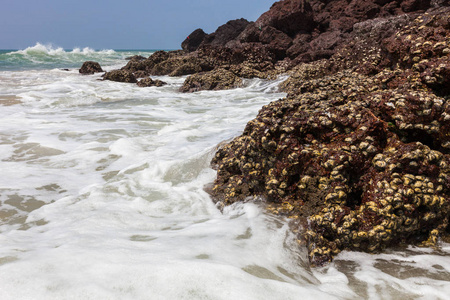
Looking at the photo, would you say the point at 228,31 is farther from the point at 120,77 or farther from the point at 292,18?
the point at 120,77

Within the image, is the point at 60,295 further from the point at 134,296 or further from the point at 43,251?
the point at 43,251

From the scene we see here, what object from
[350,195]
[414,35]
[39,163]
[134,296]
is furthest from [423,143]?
[39,163]

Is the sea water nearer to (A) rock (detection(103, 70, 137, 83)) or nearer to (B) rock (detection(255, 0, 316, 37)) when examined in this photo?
(A) rock (detection(103, 70, 137, 83))

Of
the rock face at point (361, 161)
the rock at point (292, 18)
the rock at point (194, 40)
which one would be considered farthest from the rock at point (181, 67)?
the rock face at point (361, 161)

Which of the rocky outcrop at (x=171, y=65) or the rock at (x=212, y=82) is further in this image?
the rocky outcrop at (x=171, y=65)

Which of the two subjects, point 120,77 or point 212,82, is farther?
point 120,77

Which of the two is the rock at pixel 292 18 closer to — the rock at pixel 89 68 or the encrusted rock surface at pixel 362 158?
the rock at pixel 89 68

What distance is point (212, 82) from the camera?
555 inches

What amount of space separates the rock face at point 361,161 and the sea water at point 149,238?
0.67 ft

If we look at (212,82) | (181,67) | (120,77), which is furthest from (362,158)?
(181,67)

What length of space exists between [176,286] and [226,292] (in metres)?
0.37

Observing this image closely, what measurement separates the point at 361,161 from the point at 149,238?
2.27 m

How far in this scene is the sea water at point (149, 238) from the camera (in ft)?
6.82

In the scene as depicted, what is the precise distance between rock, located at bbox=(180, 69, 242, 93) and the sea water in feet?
25.0
